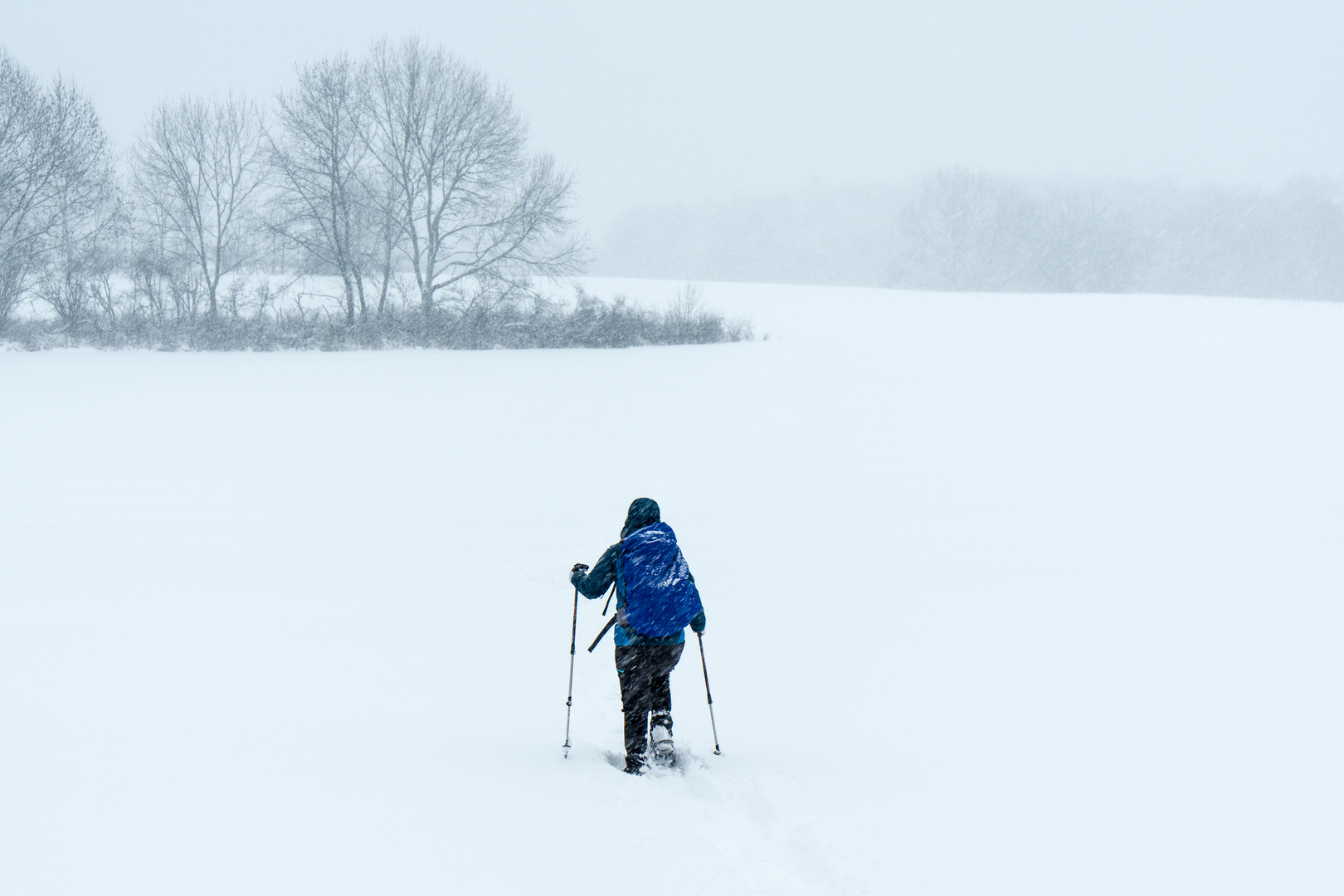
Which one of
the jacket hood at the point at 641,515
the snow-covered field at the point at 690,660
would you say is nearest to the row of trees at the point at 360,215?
the snow-covered field at the point at 690,660

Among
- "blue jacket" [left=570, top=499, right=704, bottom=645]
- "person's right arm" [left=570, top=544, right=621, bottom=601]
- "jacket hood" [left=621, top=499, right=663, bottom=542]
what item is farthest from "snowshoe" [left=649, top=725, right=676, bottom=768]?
"jacket hood" [left=621, top=499, right=663, bottom=542]

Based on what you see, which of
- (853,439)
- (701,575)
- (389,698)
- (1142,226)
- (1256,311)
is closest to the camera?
(389,698)

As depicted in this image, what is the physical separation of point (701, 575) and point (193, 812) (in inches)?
221

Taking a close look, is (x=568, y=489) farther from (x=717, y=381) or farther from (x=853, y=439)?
(x=717, y=381)

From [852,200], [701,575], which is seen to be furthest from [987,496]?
[852,200]

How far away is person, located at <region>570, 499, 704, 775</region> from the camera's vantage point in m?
4.88

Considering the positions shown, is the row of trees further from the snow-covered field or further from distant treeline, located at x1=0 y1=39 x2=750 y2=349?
the snow-covered field

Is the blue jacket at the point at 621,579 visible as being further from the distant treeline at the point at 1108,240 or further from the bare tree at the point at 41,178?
the distant treeline at the point at 1108,240

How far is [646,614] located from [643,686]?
43 centimetres

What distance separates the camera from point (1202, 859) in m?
3.90

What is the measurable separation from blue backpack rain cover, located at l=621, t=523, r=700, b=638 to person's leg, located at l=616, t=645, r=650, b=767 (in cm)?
17

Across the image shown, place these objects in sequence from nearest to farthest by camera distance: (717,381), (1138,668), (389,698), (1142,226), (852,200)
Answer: (389,698) < (1138,668) < (717,381) < (1142,226) < (852,200)

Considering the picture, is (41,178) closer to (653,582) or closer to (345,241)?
(345,241)

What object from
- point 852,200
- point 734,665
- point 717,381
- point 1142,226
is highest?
point 852,200
